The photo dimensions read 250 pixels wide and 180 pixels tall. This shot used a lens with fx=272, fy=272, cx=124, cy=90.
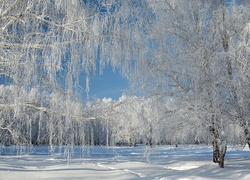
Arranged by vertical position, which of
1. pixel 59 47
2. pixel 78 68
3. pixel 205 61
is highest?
pixel 205 61

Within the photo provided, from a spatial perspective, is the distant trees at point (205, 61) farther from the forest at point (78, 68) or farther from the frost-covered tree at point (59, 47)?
the frost-covered tree at point (59, 47)

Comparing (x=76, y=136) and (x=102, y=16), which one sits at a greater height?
(x=102, y=16)

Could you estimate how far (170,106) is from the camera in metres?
9.22

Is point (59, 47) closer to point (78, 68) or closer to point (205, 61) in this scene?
point (78, 68)

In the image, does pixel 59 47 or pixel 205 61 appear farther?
pixel 205 61

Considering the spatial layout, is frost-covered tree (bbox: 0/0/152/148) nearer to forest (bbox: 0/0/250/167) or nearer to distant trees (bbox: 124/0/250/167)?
forest (bbox: 0/0/250/167)

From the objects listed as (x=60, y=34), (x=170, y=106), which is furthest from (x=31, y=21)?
(x=170, y=106)

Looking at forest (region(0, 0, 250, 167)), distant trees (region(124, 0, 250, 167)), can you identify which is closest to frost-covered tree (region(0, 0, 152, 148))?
forest (region(0, 0, 250, 167))

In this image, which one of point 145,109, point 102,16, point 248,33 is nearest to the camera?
point 102,16

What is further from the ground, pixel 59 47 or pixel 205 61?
pixel 205 61

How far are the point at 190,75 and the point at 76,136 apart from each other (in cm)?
457

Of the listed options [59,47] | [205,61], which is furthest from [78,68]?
[205,61]

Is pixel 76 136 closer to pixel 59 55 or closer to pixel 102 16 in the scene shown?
pixel 59 55

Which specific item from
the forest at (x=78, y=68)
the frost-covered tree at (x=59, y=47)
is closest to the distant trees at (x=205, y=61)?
the forest at (x=78, y=68)
